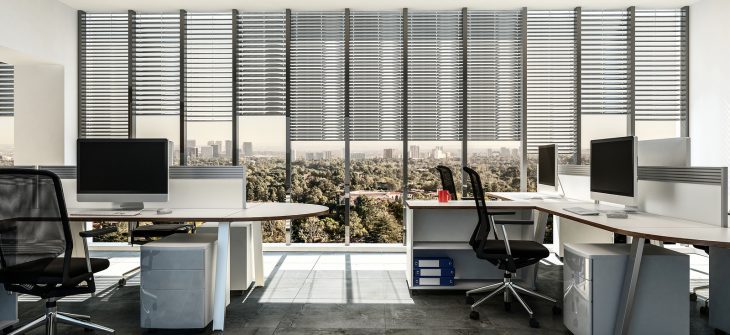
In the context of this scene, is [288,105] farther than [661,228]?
Yes

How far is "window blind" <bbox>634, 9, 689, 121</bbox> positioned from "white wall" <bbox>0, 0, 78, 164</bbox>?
24.1 feet

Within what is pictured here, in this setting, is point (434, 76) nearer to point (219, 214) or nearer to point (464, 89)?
point (464, 89)

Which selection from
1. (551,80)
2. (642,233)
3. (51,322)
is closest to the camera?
(642,233)

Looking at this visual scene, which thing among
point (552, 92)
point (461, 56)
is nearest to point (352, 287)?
point (461, 56)

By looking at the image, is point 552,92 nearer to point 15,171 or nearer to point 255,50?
point 255,50

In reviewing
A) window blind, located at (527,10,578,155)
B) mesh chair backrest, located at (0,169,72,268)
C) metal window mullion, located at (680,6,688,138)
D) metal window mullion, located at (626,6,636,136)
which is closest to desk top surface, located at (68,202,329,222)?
mesh chair backrest, located at (0,169,72,268)

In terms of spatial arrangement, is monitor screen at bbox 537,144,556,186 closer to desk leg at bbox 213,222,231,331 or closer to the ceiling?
the ceiling

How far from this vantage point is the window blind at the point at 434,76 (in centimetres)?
556

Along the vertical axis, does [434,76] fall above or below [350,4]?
below

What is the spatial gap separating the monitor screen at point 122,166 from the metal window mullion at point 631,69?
5.53 m

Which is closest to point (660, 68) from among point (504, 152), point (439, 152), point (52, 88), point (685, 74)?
point (685, 74)

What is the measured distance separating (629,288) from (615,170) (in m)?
1.09

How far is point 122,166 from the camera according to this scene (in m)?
3.49

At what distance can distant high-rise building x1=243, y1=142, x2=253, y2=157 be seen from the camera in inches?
221
